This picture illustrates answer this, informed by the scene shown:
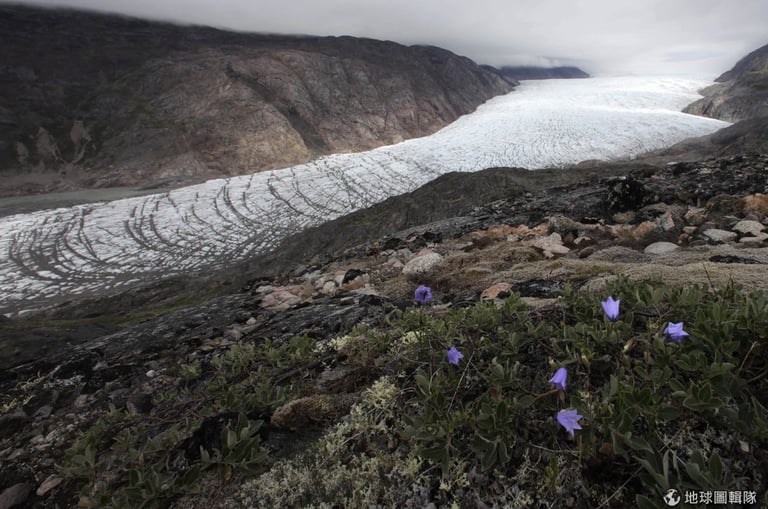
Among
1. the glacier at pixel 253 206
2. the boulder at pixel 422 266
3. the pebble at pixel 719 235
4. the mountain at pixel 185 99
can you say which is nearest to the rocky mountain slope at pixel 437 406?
the pebble at pixel 719 235

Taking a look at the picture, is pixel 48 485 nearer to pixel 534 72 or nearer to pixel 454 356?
pixel 454 356

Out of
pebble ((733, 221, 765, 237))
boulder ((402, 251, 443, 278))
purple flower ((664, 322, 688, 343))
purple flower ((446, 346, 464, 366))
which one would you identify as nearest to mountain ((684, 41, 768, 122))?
pebble ((733, 221, 765, 237))

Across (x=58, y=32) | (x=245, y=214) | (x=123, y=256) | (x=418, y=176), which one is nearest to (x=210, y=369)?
(x=123, y=256)

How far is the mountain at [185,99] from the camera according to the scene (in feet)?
139

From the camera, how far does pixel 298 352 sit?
8.93 ft

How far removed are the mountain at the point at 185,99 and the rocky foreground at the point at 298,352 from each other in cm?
3598

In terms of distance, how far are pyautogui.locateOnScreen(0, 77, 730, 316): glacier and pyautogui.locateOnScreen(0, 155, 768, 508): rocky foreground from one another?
13496mm

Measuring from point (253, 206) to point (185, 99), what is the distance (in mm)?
32761

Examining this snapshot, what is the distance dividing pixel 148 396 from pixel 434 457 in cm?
253

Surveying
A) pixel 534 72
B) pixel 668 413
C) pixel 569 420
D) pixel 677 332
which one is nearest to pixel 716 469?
pixel 668 413

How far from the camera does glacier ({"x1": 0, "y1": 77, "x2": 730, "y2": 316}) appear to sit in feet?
60.5

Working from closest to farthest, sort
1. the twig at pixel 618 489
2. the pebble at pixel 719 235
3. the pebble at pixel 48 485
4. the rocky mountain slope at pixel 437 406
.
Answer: the twig at pixel 618 489 < the rocky mountain slope at pixel 437 406 < the pebble at pixel 48 485 < the pebble at pixel 719 235

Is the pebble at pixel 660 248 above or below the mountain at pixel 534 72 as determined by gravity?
below

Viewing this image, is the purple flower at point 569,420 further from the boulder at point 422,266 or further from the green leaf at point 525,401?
the boulder at point 422,266
